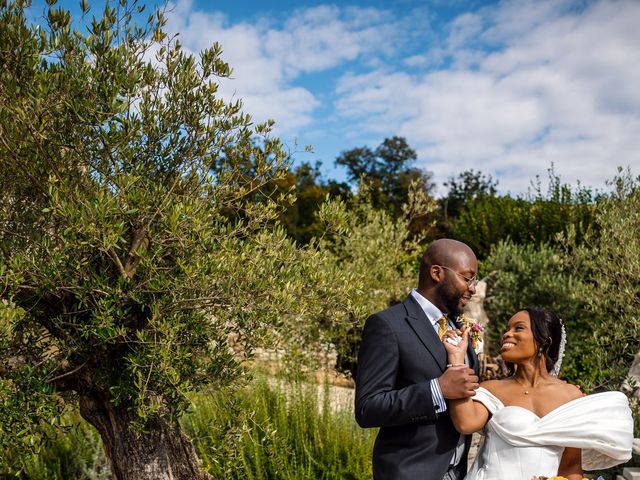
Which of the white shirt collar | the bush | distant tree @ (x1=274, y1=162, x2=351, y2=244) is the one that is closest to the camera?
A: the white shirt collar

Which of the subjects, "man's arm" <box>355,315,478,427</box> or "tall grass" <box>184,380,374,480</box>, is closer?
"man's arm" <box>355,315,478,427</box>

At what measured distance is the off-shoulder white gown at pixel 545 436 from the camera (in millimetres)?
3387

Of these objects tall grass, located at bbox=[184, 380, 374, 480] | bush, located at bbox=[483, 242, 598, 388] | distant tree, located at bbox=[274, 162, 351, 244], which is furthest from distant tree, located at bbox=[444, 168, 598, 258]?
distant tree, located at bbox=[274, 162, 351, 244]

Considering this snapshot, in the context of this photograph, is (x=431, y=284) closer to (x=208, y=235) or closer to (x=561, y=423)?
(x=561, y=423)

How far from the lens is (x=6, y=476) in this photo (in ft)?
21.7

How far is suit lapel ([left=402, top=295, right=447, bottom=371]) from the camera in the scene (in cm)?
329

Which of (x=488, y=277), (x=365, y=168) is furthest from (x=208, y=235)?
(x=365, y=168)

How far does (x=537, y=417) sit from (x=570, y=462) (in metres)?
0.34

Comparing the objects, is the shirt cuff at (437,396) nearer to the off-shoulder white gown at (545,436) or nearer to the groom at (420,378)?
the groom at (420,378)

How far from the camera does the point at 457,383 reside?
3.04 m

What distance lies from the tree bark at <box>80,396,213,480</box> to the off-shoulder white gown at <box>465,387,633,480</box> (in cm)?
251

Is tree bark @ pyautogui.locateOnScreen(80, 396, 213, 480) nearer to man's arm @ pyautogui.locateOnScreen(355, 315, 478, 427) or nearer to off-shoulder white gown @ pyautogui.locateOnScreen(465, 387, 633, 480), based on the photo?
man's arm @ pyautogui.locateOnScreen(355, 315, 478, 427)

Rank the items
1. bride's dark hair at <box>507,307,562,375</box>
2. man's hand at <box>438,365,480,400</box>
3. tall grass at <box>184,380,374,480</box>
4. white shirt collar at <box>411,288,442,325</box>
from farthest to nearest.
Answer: tall grass at <box>184,380,374,480</box>, bride's dark hair at <box>507,307,562,375</box>, white shirt collar at <box>411,288,442,325</box>, man's hand at <box>438,365,480,400</box>

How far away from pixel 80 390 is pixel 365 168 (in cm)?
6215
